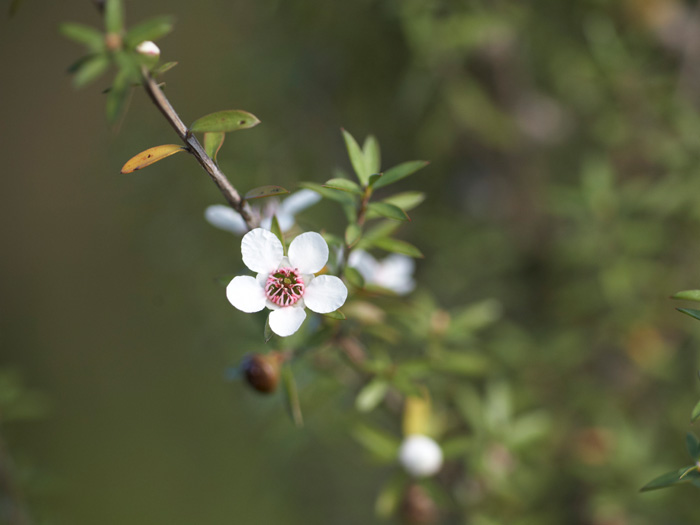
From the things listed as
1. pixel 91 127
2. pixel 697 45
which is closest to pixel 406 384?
pixel 697 45

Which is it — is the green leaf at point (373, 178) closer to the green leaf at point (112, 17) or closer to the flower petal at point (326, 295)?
the flower petal at point (326, 295)

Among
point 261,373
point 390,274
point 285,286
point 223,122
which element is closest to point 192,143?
point 223,122

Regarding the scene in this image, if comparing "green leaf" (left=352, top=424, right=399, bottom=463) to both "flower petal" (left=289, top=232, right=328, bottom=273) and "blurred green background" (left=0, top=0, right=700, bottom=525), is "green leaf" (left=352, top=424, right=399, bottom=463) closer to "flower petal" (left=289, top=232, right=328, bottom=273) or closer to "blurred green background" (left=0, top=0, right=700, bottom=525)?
"blurred green background" (left=0, top=0, right=700, bottom=525)

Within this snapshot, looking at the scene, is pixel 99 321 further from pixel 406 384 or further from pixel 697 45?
pixel 697 45

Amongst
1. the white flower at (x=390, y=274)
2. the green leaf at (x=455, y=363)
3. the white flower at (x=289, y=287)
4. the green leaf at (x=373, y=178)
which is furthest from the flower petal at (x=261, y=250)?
the green leaf at (x=455, y=363)

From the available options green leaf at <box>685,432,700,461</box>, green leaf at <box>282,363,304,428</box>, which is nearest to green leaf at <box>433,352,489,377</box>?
green leaf at <box>282,363,304,428</box>

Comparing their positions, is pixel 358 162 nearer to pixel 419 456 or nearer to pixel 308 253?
pixel 308 253
